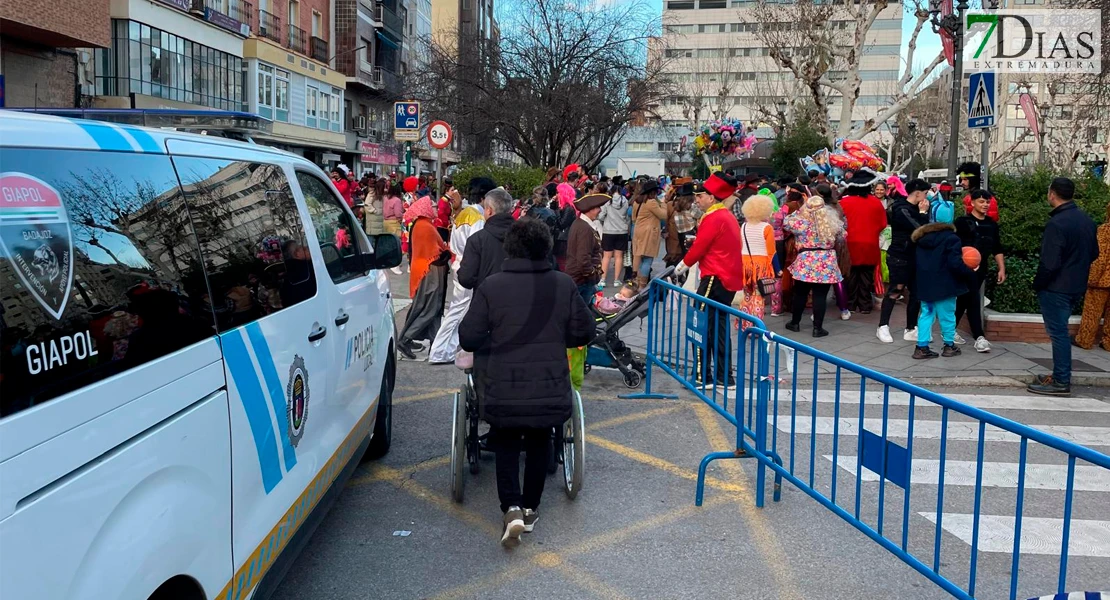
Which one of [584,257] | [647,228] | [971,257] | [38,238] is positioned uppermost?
[38,238]

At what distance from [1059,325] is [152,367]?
7616 mm

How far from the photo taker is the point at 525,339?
4.20 meters

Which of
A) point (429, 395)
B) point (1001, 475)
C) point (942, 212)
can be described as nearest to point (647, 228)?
point (942, 212)

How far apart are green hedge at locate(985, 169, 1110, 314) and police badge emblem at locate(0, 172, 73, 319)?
10.2m

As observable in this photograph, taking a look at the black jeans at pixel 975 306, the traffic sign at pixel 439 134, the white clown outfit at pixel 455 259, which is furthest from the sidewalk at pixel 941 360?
the traffic sign at pixel 439 134

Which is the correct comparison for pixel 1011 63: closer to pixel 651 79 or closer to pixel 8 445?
pixel 8 445

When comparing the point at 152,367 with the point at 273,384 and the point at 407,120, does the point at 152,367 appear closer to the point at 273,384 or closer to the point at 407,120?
the point at 273,384

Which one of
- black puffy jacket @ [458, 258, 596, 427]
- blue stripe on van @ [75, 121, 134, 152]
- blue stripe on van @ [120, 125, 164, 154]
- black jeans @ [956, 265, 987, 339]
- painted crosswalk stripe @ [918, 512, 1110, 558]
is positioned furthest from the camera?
black jeans @ [956, 265, 987, 339]

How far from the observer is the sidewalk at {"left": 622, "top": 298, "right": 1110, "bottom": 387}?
Answer: 8.39 meters

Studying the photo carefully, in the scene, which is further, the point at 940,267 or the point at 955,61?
the point at 955,61

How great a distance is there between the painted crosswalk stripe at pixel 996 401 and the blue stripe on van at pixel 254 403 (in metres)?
4.98

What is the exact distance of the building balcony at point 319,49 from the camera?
133 ft

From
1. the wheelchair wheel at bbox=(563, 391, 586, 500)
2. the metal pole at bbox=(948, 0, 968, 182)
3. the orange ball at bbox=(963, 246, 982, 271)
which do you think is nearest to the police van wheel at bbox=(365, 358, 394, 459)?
the wheelchair wheel at bbox=(563, 391, 586, 500)

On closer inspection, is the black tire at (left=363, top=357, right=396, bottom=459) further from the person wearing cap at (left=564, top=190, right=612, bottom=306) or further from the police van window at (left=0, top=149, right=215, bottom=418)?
the person wearing cap at (left=564, top=190, right=612, bottom=306)
